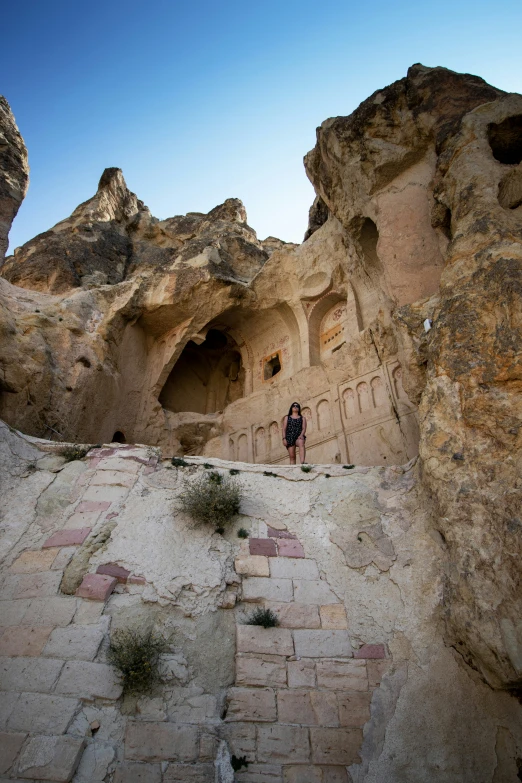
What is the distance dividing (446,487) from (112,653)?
4354 mm

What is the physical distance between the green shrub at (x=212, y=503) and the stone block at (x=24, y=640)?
217 cm

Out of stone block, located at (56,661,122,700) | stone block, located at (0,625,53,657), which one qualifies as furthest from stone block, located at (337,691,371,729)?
stone block, located at (0,625,53,657)

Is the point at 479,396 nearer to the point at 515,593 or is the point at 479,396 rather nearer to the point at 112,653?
the point at 515,593

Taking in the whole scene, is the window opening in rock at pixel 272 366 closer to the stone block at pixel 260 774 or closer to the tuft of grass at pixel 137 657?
the tuft of grass at pixel 137 657

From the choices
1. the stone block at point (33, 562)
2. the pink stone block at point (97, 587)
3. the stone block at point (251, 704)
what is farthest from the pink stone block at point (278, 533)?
the stone block at point (33, 562)

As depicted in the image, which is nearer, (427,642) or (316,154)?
(427,642)

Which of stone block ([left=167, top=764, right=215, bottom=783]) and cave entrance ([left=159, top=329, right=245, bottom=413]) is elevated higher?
cave entrance ([left=159, top=329, right=245, bottom=413])

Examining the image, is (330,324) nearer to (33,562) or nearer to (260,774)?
(33,562)

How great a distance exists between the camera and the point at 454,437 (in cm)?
622

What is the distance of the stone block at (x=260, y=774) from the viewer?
4.38 meters

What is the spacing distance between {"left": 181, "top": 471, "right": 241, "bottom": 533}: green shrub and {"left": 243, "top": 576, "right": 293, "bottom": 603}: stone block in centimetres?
86

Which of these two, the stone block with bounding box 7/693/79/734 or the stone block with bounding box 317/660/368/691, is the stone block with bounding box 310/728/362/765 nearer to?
the stone block with bounding box 317/660/368/691

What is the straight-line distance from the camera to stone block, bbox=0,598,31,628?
206 inches

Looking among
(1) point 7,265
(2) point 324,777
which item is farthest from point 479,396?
(1) point 7,265
